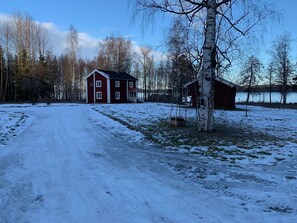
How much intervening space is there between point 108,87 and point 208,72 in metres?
38.2

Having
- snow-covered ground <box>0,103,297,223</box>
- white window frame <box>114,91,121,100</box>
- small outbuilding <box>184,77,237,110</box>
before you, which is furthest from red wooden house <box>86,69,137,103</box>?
snow-covered ground <box>0,103,297,223</box>

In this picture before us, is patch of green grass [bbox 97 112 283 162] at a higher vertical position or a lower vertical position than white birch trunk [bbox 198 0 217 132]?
lower

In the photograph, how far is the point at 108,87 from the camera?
46.9 m

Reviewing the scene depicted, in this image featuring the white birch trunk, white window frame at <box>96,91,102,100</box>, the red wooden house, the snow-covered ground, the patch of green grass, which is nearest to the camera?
the snow-covered ground

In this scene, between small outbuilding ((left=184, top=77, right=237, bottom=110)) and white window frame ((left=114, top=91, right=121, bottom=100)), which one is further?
white window frame ((left=114, top=91, right=121, bottom=100))

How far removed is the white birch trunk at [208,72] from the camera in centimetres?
982

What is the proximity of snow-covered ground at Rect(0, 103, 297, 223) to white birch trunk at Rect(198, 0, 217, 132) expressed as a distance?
939 mm

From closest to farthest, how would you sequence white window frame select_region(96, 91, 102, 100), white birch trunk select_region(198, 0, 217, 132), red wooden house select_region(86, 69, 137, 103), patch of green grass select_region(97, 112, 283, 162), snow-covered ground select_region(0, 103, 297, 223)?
snow-covered ground select_region(0, 103, 297, 223), patch of green grass select_region(97, 112, 283, 162), white birch trunk select_region(198, 0, 217, 132), red wooden house select_region(86, 69, 137, 103), white window frame select_region(96, 91, 102, 100)

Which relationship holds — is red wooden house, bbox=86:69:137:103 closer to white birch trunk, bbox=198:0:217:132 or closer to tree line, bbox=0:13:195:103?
tree line, bbox=0:13:195:103

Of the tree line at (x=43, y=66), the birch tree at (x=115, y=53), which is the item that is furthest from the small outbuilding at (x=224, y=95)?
the birch tree at (x=115, y=53)

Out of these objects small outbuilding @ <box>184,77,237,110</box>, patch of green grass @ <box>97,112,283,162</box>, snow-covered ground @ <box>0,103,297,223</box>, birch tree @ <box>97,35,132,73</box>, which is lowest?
snow-covered ground @ <box>0,103,297,223</box>

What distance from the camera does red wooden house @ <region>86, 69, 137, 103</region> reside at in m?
47.1

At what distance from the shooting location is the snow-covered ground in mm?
3812

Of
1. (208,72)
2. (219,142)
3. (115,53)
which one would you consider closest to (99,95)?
(115,53)
